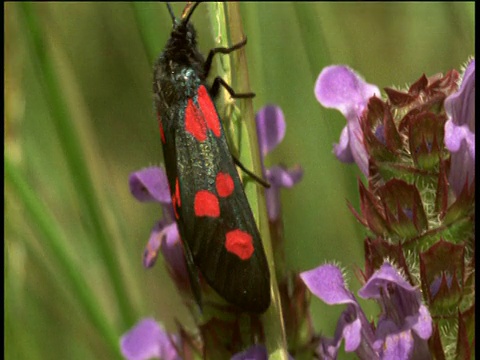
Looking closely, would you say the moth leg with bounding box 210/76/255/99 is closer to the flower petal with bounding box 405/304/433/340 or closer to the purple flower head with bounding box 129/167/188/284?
the purple flower head with bounding box 129/167/188/284

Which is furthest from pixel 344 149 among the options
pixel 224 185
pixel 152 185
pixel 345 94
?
pixel 152 185

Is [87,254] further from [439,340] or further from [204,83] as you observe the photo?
[439,340]

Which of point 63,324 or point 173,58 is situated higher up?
point 173,58

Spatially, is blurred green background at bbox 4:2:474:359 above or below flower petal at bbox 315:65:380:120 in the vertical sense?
below

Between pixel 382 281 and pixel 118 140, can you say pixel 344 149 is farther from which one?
pixel 118 140

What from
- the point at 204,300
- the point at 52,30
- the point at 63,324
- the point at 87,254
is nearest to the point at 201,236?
the point at 204,300

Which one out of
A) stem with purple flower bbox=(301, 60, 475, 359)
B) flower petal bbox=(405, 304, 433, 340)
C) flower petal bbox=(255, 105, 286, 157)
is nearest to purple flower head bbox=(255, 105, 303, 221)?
flower petal bbox=(255, 105, 286, 157)
